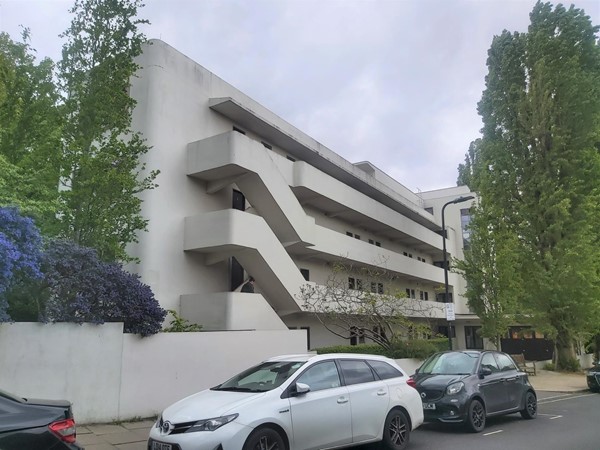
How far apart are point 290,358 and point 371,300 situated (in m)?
11.6

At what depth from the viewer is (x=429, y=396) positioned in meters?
10.2

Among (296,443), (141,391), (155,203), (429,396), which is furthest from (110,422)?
(155,203)

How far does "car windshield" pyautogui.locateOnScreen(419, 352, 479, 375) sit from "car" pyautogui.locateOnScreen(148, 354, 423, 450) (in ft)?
8.76

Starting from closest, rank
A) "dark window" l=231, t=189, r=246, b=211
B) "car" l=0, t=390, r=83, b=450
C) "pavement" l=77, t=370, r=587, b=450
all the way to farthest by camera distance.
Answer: "car" l=0, t=390, r=83, b=450
"pavement" l=77, t=370, r=587, b=450
"dark window" l=231, t=189, r=246, b=211

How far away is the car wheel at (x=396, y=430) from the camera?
7.77 metres

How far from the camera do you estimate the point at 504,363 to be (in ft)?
38.3

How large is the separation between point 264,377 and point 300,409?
921mm

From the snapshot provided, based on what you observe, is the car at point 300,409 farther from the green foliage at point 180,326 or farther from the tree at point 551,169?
the tree at point 551,169

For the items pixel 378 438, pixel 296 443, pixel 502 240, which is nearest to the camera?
pixel 296 443

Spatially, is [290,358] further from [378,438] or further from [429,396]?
[429,396]

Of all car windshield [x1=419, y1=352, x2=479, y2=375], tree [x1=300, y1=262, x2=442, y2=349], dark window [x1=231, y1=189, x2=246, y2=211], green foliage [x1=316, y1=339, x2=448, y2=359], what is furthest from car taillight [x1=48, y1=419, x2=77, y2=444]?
dark window [x1=231, y1=189, x2=246, y2=211]

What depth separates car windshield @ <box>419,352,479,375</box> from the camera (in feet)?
35.5

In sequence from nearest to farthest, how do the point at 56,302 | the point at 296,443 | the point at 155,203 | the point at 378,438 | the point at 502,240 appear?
the point at 296,443, the point at 378,438, the point at 56,302, the point at 155,203, the point at 502,240

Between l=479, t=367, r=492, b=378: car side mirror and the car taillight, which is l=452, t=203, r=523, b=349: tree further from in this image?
the car taillight
